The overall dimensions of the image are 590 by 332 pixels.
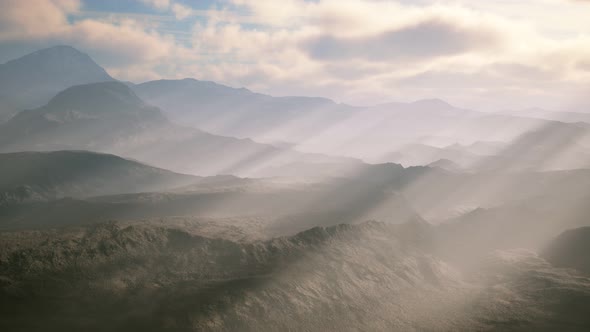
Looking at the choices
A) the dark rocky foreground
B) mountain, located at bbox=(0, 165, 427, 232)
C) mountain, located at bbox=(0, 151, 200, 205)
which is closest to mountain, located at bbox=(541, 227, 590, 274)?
the dark rocky foreground

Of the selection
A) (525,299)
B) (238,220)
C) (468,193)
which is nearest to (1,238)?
(238,220)

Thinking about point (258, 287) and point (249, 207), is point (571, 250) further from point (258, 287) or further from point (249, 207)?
point (249, 207)

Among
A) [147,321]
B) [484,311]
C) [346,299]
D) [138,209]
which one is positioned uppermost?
[138,209]

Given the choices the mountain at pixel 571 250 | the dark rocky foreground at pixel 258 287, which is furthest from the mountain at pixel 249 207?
the mountain at pixel 571 250

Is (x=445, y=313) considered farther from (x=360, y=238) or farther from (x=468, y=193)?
(x=468, y=193)

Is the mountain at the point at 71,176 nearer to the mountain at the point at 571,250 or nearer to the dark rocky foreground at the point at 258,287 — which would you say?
the dark rocky foreground at the point at 258,287

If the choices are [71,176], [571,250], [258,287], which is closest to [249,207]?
[258,287]
